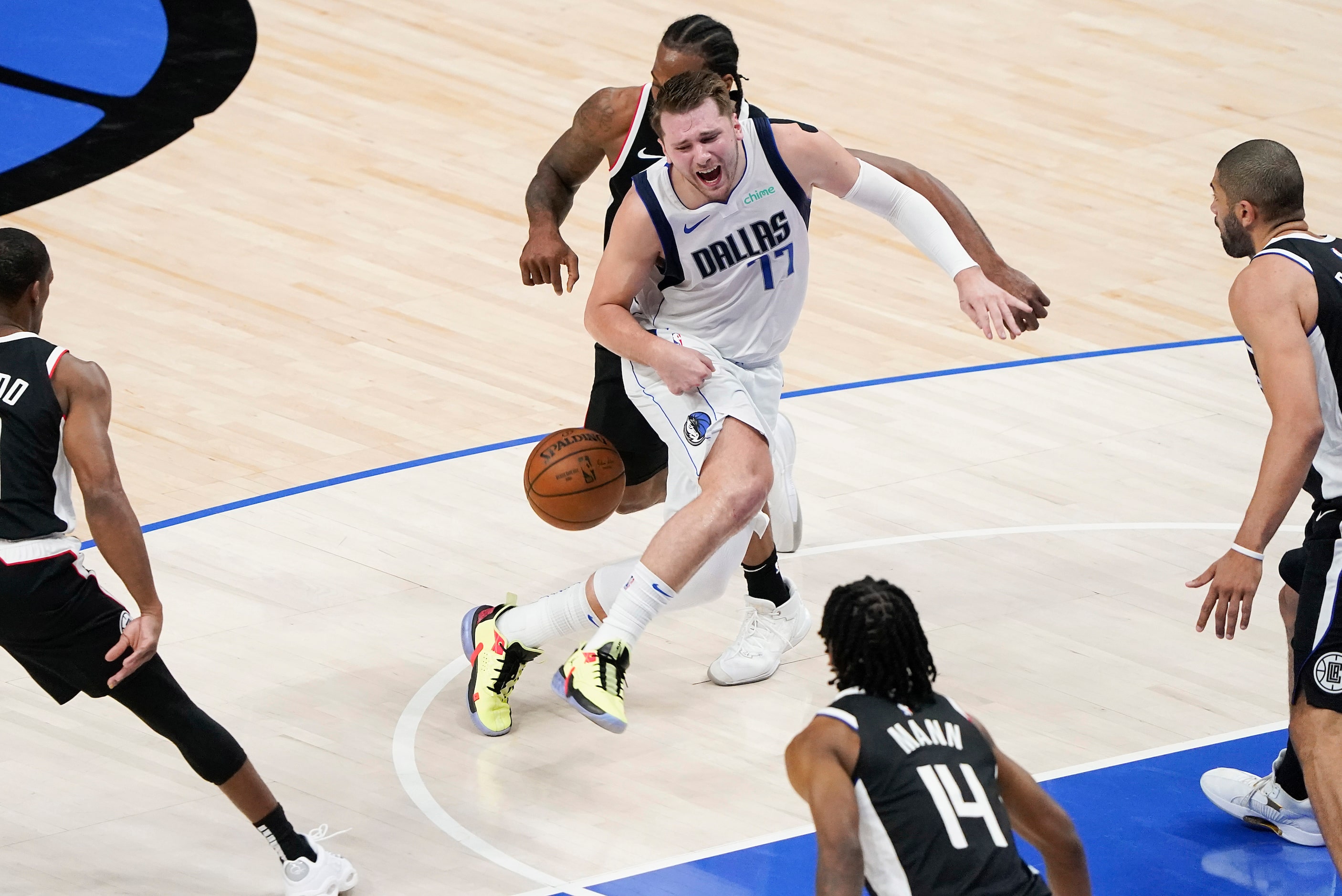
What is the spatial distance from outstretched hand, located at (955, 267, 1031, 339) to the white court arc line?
4.59 feet

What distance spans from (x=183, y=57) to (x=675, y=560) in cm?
855

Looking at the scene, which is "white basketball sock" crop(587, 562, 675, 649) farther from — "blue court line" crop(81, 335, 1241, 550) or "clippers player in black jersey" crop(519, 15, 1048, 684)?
"blue court line" crop(81, 335, 1241, 550)

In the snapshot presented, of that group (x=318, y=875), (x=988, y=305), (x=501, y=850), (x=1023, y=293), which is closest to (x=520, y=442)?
(x=1023, y=293)

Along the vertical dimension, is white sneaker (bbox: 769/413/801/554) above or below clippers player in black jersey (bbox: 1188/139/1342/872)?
below

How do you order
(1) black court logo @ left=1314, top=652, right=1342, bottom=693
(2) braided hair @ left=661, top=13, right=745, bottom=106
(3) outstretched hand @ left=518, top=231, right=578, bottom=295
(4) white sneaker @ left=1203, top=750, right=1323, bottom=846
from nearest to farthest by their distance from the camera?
(1) black court logo @ left=1314, top=652, right=1342, bottom=693 → (4) white sneaker @ left=1203, top=750, right=1323, bottom=846 → (2) braided hair @ left=661, top=13, right=745, bottom=106 → (3) outstretched hand @ left=518, top=231, right=578, bottom=295

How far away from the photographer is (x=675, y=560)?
559cm

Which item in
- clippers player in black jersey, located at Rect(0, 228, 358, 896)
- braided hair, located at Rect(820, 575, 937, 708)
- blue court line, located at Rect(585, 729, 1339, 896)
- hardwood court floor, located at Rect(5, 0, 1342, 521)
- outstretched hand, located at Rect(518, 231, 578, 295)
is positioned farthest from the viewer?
hardwood court floor, located at Rect(5, 0, 1342, 521)

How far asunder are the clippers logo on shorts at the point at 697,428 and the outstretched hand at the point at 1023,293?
3.24 ft

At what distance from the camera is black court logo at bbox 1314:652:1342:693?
4988 millimetres

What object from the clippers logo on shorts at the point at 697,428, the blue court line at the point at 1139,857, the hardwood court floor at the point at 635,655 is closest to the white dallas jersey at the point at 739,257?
the clippers logo on shorts at the point at 697,428

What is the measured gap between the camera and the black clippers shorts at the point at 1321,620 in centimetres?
500

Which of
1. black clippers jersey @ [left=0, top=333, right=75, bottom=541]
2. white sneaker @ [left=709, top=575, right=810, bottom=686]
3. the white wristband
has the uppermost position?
the white wristband

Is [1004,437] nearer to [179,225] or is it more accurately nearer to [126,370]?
[126,370]

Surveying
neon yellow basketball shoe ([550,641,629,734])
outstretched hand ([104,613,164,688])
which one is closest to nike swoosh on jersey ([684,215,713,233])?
neon yellow basketball shoe ([550,641,629,734])
